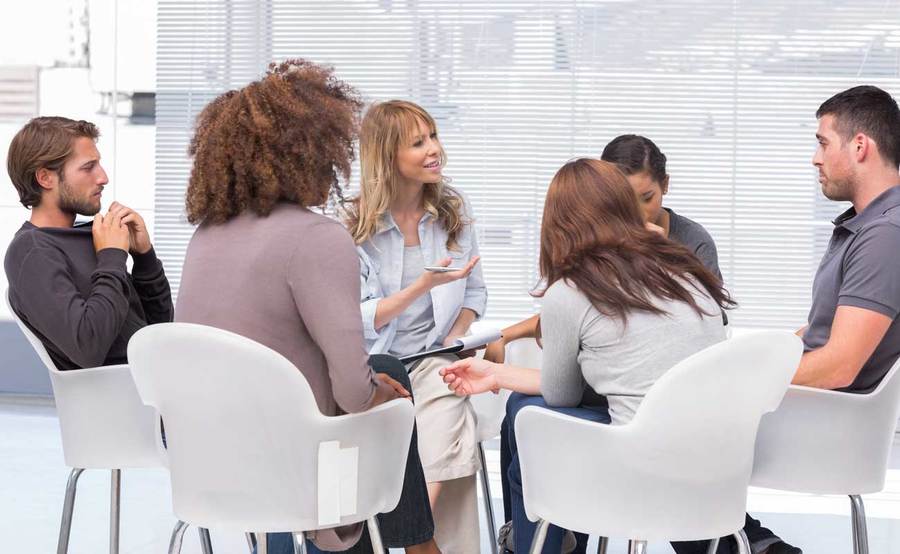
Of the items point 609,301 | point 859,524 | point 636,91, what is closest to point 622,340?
point 609,301

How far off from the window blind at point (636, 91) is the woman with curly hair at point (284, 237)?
128 inches

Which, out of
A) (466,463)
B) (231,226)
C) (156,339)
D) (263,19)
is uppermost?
(263,19)

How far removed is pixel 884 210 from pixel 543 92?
3026mm

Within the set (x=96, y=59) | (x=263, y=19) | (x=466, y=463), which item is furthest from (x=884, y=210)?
(x=96, y=59)

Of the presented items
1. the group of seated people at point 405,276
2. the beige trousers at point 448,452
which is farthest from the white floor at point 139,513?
the group of seated people at point 405,276

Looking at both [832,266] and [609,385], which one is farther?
[832,266]

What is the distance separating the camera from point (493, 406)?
303 cm

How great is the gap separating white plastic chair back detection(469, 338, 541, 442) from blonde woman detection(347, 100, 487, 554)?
0.47ft

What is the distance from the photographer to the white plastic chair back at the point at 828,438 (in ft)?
7.47

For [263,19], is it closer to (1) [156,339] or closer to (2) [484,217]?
(2) [484,217]

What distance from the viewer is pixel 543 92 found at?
17.5 feet

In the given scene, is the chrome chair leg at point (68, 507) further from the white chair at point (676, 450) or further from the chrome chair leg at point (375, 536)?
the white chair at point (676, 450)

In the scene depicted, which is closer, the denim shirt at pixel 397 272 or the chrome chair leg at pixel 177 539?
the chrome chair leg at pixel 177 539

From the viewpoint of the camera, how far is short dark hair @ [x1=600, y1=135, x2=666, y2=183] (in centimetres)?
337
